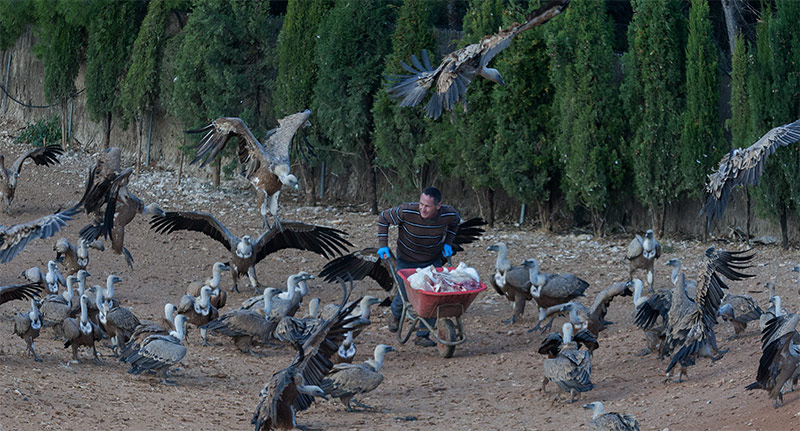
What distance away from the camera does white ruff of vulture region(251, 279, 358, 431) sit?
6.96m

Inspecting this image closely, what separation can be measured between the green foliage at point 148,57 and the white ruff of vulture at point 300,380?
12220 mm

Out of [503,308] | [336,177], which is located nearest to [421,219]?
[503,308]

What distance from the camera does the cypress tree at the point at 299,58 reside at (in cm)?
1678

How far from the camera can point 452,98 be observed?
947cm

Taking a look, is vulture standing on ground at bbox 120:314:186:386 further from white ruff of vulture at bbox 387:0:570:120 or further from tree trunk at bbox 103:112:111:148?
tree trunk at bbox 103:112:111:148

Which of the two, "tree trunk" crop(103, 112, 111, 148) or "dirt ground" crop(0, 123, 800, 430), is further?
"tree trunk" crop(103, 112, 111, 148)

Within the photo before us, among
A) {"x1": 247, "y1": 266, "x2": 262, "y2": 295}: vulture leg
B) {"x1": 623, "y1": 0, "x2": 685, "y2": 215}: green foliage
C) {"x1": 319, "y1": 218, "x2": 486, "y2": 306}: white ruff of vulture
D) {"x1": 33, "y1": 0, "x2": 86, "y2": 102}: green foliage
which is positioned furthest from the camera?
{"x1": 33, "y1": 0, "x2": 86, "y2": 102}: green foliage

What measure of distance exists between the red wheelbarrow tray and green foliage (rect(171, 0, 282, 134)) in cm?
830

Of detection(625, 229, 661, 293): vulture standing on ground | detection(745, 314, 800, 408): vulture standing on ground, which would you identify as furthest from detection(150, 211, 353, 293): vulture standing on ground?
detection(745, 314, 800, 408): vulture standing on ground

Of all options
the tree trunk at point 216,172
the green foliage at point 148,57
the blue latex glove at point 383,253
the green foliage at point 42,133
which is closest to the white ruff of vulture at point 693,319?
the blue latex glove at point 383,253

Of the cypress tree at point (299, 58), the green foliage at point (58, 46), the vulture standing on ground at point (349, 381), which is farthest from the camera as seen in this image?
the green foliage at point (58, 46)

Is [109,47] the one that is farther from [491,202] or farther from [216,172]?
[491,202]

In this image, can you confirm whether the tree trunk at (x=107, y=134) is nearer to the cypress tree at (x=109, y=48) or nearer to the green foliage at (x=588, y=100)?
the cypress tree at (x=109, y=48)

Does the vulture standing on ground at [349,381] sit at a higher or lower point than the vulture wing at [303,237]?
lower
